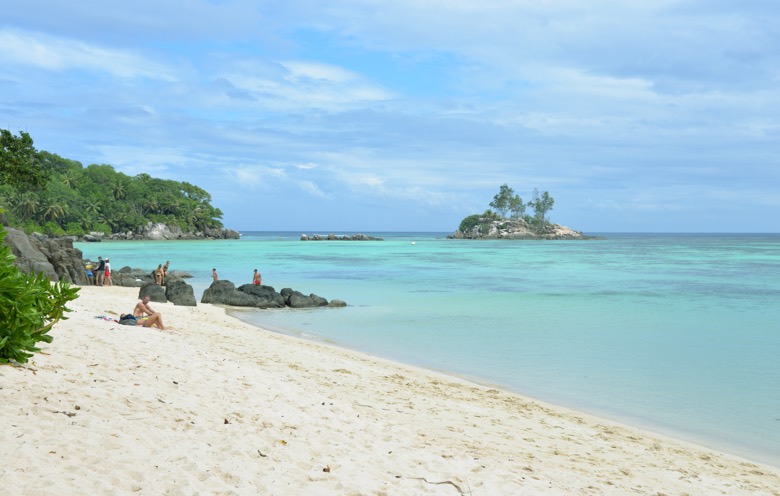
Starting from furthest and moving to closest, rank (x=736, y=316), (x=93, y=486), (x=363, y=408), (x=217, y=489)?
1. (x=736, y=316)
2. (x=363, y=408)
3. (x=217, y=489)
4. (x=93, y=486)

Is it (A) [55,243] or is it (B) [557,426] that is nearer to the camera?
(B) [557,426]

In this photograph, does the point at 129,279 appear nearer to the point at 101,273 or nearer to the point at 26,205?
the point at 101,273

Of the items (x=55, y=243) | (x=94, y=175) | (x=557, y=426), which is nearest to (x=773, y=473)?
(x=557, y=426)

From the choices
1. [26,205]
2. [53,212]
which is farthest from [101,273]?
[53,212]

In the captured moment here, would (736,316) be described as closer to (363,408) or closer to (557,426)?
(557,426)

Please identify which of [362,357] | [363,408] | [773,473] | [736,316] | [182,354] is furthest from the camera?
[736,316]

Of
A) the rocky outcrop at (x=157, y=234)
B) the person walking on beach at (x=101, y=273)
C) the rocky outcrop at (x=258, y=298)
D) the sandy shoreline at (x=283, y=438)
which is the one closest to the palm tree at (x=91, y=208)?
the rocky outcrop at (x=157, y=234)

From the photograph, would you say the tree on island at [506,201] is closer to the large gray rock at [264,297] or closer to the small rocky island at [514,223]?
the small rocky island at [514,223]

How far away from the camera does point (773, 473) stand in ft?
24.2

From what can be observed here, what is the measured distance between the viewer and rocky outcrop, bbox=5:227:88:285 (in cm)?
2267

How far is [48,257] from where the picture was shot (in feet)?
89.4

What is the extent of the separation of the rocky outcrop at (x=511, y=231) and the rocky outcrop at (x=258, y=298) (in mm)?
126016

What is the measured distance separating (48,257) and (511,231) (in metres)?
128

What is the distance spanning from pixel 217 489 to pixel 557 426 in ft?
17.3
